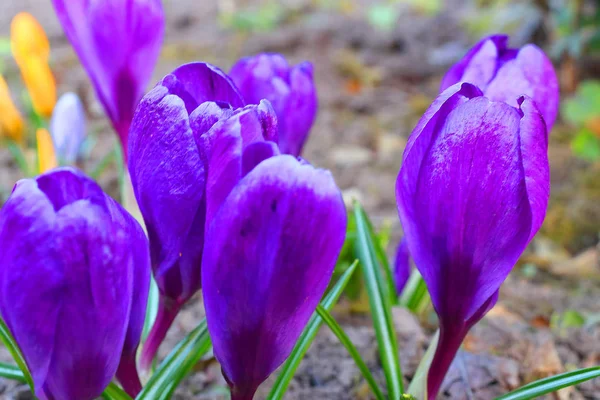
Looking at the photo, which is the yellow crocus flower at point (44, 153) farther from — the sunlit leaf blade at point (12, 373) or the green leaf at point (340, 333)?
the green leaf at point (340, 333)

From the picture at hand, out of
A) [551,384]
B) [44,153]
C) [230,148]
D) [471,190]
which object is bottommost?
[551,384]

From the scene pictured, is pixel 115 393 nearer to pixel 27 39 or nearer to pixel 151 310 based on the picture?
pixel 151 310

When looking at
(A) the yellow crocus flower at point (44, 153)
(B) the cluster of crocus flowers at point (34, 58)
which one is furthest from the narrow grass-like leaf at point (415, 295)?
(B) the cluster of crocus flowers at point (34, 58)

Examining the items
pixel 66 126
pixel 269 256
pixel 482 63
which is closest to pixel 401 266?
pixel 482 63

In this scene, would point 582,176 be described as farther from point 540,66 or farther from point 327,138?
point 540,66

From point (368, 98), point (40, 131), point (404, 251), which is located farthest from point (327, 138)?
point (404, 251)

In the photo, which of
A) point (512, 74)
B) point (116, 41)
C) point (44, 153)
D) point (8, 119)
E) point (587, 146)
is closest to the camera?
point (512, 74)
